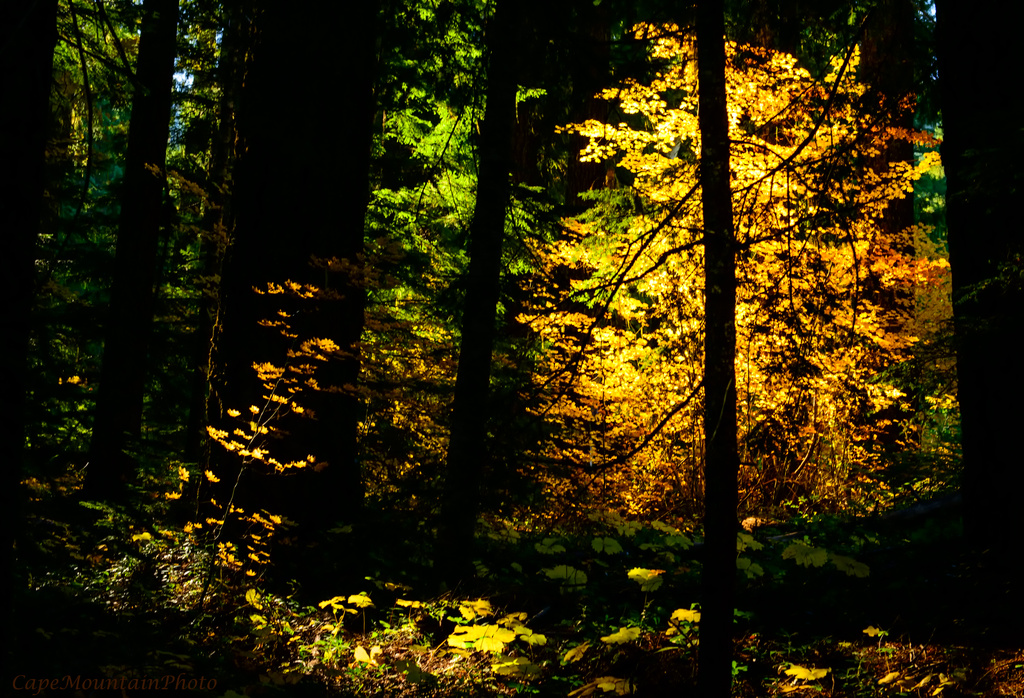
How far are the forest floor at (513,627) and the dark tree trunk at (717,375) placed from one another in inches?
20.2

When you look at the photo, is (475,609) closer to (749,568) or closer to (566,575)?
(566,575)

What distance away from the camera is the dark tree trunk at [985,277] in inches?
158

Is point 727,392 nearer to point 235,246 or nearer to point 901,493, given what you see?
point 235,246

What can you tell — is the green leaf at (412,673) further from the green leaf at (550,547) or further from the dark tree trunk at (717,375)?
the green leaf at (550,547)

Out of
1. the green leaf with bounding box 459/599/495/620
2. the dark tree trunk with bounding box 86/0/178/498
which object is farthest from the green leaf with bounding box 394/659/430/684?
the dark tree trunk with bounding box 86/0/178/498

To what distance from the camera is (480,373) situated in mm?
4613

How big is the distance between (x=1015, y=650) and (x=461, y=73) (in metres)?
5.89

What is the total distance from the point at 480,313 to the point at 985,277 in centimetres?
341

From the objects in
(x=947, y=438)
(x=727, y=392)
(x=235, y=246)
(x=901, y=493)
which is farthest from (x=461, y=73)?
(x=901, y=493)

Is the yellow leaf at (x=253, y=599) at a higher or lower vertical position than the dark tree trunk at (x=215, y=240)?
lower

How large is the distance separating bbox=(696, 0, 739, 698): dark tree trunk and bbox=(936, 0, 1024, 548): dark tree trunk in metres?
1.79

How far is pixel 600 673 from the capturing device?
3717 mm

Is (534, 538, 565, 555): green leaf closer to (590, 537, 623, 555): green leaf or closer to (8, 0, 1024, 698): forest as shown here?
(8, 0, 1024, 698): forest

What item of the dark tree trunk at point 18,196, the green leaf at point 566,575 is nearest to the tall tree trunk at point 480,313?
the green leaf at point 566,575
